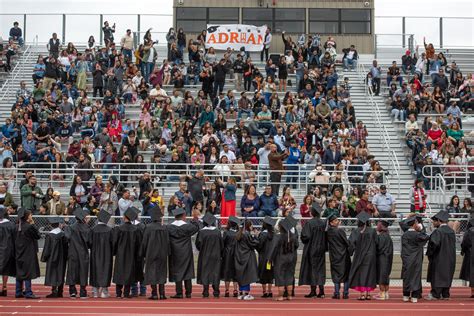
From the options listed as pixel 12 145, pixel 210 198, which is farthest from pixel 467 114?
pixel 12 145

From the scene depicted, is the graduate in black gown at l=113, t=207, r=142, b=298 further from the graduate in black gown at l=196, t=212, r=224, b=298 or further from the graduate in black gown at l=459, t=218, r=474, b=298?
the graduate in black gown at l=459, t=218, r=474, b=298

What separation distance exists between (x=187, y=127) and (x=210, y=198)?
437 centimetres

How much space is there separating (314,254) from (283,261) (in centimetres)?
85

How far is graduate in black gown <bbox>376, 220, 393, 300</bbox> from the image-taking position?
2272 cm

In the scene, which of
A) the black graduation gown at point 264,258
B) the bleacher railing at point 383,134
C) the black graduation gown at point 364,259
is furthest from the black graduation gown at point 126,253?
the bleacher railing at point 383,134

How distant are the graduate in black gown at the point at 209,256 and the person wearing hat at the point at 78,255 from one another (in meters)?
2.14

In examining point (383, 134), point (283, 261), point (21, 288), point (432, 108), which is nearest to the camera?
point (283, 261)

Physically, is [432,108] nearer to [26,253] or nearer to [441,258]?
[441,258]

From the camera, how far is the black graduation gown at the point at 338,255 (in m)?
23.0

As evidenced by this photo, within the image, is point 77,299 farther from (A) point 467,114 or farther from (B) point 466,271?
(A) point 467,114

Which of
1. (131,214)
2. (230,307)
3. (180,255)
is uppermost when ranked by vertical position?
(131,214)

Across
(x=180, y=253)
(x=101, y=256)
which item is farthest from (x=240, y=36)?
(x=101, y=256)

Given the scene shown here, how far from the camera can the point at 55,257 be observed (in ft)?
75.9

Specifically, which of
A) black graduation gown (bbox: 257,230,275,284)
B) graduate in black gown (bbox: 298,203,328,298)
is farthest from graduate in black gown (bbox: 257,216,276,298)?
graduate in black gown (bbox: 298,203,328,298)
